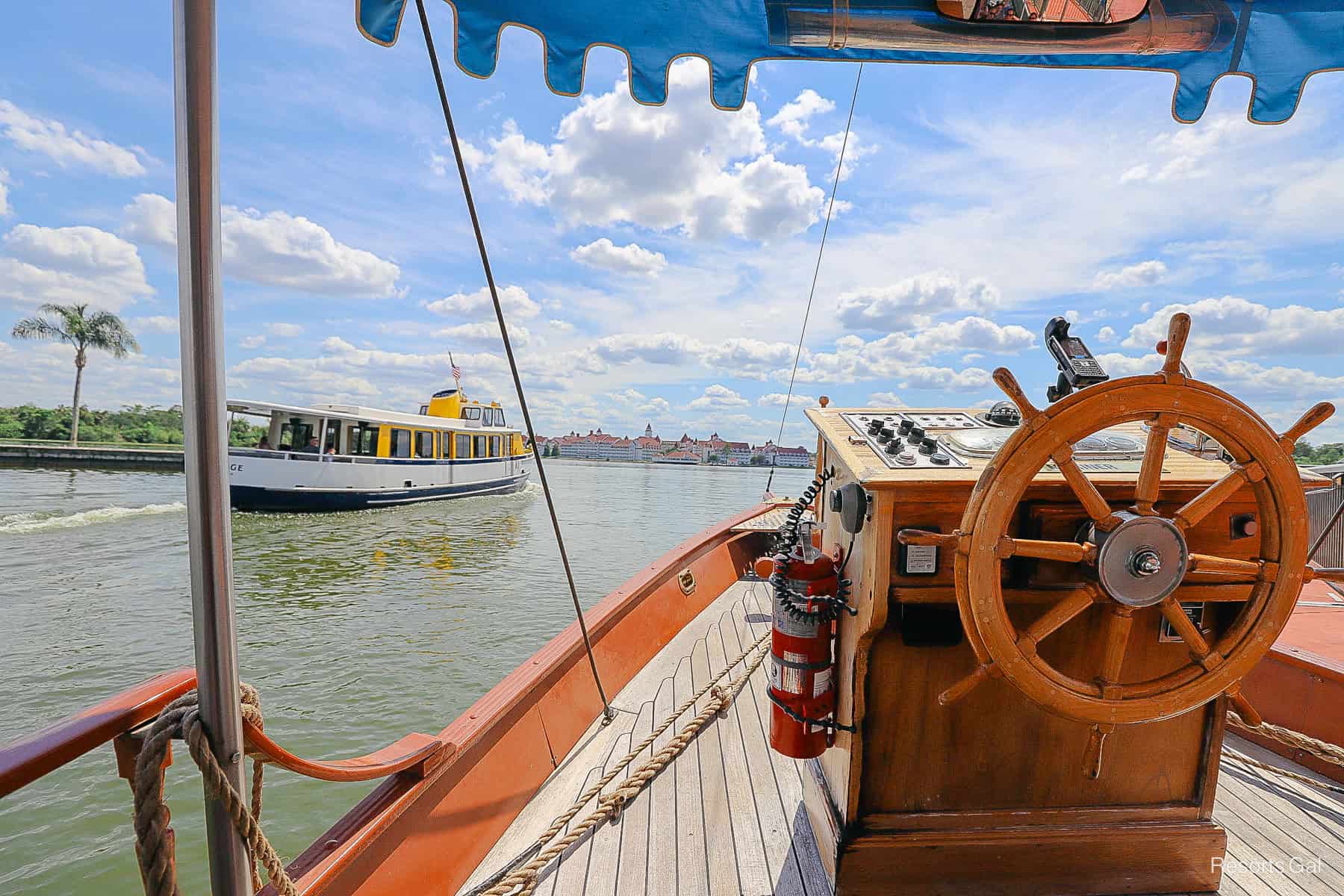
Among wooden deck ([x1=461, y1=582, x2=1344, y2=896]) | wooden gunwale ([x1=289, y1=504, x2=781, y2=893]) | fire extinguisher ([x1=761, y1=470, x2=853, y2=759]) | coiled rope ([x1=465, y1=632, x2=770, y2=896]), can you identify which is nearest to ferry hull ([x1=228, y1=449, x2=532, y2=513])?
wooden gunwale ([x1=289, y1=504, x2=781, y2=893])

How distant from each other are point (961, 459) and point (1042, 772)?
0.66 m

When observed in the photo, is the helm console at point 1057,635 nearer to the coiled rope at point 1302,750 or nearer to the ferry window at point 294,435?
the coiled rope at point 1302,750

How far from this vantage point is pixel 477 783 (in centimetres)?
148

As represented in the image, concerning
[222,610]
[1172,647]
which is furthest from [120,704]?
[1172,647]

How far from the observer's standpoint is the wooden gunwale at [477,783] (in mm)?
1142

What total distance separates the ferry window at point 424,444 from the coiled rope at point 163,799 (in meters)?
13.9

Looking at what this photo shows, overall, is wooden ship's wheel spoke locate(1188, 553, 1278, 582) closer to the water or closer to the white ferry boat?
the water

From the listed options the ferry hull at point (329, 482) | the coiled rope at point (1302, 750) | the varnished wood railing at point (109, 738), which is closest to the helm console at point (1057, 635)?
the coiled rope at point (1302, 750)

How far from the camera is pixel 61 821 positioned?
241 centimetres

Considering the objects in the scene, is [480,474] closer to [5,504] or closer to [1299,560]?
[5,504]

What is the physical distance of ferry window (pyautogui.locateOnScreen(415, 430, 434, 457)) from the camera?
45.4 feet

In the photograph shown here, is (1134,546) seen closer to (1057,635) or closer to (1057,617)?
(1057,617)

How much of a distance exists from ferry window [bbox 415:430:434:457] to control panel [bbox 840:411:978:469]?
13.6m

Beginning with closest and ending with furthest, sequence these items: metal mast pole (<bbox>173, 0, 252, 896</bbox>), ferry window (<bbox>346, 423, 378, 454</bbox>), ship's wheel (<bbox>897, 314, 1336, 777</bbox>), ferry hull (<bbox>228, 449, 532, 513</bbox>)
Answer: metal mast pole (<bbox>173, 0, 252, 896</bbox>), ship's wheel (<bbox>897, 314, 1336, 777</bbox>), ferry hull (<bbox>228, 449, 532, 513</bbox>), ferry window (<bbox>346, 423, 378, 454</bbox>)
